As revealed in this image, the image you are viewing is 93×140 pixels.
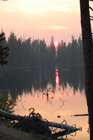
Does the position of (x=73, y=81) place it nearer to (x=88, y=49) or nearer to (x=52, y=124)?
(x=52, y=124)

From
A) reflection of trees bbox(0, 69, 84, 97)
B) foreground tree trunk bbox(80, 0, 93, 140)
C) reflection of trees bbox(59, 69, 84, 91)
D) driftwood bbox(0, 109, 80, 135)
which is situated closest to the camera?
foreground tree trunk bbox(80, 0, 93, 140)

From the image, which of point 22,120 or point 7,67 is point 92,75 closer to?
point 22,120

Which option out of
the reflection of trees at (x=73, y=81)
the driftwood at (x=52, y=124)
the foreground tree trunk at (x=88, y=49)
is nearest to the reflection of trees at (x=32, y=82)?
the reflection of trees at (x=73, y=81)

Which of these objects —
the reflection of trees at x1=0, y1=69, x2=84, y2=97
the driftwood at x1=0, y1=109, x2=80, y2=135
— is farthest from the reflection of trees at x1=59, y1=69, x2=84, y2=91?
the driftwood at x1=0, y1=109, x2=80, y2=135

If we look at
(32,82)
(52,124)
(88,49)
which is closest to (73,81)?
(32,82)

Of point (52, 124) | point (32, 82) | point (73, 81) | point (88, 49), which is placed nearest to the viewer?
point (88, 49)

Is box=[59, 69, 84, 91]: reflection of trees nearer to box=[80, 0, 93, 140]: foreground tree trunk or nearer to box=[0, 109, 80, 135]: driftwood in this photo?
box=[0, 109, 80, 135]: driftwood

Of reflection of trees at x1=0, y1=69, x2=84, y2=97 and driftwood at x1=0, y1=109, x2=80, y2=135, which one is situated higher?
reflection of trees at x1=0, y1=69, x2=84, y2=97

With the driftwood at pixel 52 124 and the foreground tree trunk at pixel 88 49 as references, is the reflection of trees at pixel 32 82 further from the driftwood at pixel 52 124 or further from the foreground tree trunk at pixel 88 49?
the foreground tree trunk at pixel 88 49

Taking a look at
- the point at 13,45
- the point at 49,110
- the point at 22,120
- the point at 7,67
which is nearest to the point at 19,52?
the point at 13,45

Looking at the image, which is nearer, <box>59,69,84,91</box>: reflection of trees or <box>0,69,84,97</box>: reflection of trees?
<box>0,69,84,97</box>: reflection of trees

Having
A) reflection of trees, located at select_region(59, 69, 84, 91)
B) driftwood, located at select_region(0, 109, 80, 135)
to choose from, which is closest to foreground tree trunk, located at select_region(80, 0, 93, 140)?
driftwood, located at select_region(0, 109, 80, 135)

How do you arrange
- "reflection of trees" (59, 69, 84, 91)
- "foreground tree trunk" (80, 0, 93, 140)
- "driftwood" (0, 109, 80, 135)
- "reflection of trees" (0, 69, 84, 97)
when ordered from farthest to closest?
"reflection of trees" (59, 69, 84, 91)
"reflection of trees" (0, 69, 84, 97)
"driftwood" (0, 109, 80, 135)
"foreground tree trunk" (80, 0, 93, 140)

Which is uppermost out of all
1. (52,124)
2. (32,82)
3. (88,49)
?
(88,49)
